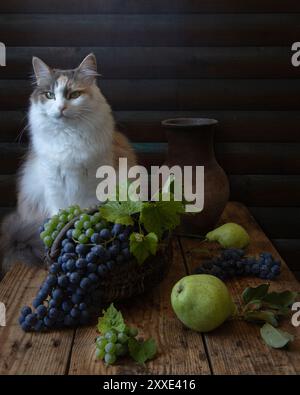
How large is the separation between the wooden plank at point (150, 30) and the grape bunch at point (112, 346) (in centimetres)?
135

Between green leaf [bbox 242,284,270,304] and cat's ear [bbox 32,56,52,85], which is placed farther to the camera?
cat's ear [bbox 32,56,52,85]

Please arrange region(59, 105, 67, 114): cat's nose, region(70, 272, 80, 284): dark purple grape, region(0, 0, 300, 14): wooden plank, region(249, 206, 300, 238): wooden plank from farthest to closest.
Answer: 1. region(249, 206, 300, 238): wooden plank
2. region(0, 0, 300, 14): wooden plank
3. region(59, 105, 67, 114): cat's nose
4. region(70, 272, 80, 284): dark purple grape

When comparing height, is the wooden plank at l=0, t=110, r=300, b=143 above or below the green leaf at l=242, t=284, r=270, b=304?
above

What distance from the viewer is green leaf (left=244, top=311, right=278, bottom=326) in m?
1.09

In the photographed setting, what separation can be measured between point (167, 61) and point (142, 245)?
3.72 ft

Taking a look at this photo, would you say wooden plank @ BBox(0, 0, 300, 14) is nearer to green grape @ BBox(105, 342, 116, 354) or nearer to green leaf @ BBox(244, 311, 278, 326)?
green leaf @ BBox(244, 311, 278, 326)

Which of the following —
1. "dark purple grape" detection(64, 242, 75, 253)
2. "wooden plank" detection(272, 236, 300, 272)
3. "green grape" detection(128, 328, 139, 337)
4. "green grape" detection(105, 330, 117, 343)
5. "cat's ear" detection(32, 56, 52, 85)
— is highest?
"cat's ear" detection(32, 56, 52, 85)

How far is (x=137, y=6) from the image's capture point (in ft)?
6.51

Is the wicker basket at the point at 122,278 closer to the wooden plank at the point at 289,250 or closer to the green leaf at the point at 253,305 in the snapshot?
the green leaf at the point at 253,305

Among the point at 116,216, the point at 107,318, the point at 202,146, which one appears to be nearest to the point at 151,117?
the point at 202,146

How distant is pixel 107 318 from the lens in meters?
1.04

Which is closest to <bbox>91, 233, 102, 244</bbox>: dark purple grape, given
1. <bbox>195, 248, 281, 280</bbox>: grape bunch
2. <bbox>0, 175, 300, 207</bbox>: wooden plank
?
<bbox>195, 248, 281, 280</bbox>: grape bunch

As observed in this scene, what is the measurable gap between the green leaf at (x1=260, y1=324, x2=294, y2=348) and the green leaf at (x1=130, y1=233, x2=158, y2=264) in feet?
0.93

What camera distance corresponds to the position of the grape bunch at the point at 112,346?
959 millimetres
